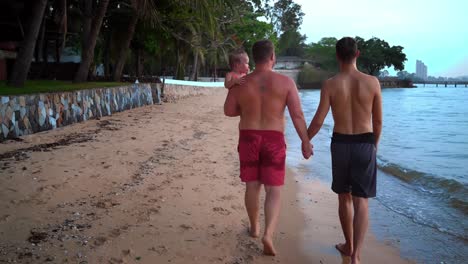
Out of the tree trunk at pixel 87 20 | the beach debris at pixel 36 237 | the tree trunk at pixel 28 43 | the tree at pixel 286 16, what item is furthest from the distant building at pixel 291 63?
the beach debris at pixel 36 237

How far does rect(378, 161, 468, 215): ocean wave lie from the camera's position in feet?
21.0

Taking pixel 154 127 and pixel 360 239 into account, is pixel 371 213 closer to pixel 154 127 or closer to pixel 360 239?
pixel 360 239

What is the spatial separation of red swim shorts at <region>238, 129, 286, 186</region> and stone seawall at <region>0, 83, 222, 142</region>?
5.57 m

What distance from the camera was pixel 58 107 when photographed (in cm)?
956

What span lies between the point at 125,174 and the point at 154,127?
193 inches

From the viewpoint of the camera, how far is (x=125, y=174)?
5.68 metres

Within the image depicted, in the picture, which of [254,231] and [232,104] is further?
[254,231]

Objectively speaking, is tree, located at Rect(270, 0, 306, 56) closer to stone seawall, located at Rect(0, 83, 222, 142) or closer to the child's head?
stone seawall, located at Rect(0, 83, 222, 142)

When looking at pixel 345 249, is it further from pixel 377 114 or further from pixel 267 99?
pixel 267 99

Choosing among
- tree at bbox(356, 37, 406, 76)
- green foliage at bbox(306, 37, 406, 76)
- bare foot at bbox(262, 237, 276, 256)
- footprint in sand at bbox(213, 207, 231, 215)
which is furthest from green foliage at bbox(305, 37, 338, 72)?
bare foot at bbox(262, 237, 276, 256)

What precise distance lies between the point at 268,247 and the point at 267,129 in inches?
36.9

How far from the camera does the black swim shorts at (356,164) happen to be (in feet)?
10.9

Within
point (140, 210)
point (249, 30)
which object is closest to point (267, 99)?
point (140, 210)

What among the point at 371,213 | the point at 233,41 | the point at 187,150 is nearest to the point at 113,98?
the point at 187,150
